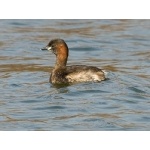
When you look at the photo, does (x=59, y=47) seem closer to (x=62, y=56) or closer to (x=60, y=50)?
(x=60, y=50)

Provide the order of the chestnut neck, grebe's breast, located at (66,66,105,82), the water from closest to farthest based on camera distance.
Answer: the water
grebe's breast, located at (66,66,105,82)
the chestnut neck

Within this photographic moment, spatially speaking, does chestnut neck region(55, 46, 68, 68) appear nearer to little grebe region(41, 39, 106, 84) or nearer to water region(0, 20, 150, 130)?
little grebe region(41, 39, 106, 84)

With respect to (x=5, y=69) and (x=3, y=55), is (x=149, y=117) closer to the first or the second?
(x=5, y=69)

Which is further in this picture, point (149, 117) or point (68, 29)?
point (68, 29)

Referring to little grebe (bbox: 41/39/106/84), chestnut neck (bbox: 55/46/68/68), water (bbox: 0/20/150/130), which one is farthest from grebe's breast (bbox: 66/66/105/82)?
chestnut neck (bbox: 55/46/68/68)

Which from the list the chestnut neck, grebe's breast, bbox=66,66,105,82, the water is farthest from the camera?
the chestnut neck

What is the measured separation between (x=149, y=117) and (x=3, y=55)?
206 inches

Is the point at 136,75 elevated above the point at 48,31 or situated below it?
below

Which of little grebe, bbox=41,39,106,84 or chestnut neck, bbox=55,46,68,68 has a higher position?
chestnut neck, bbox=55,46,68,68

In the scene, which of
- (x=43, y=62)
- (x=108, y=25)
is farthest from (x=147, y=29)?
(x=43, y=62)

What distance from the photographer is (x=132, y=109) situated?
436 inches

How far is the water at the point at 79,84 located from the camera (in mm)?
10422

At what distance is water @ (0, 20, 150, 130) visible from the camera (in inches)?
410

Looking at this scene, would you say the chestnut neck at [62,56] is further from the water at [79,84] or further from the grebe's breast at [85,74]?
the grebe's breast at [85,74]
